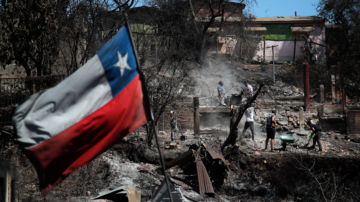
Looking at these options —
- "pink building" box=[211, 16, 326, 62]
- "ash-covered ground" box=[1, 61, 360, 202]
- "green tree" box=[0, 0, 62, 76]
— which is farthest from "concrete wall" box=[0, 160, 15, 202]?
"pink building" box=[211, 16, 326, 62]

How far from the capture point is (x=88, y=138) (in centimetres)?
Answer: 384

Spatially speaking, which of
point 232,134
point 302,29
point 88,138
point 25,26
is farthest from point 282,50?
point 88,138

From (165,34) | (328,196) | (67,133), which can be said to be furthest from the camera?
(165,34)

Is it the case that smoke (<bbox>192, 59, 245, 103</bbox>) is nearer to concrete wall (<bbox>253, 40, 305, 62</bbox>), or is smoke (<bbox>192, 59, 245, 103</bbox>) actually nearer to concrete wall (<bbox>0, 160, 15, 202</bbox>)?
concrete wall (<bbox>253, 40, 305, 62</bbox>)

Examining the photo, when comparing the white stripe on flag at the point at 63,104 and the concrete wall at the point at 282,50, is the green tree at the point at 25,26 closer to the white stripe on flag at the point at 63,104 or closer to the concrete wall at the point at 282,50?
the white stripe on flag at the point at 63,104

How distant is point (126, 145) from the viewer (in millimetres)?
14438

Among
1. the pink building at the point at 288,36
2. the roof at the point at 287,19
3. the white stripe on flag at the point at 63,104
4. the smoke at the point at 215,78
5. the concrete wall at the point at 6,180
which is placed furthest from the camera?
Result: the roof at the point at 287,19

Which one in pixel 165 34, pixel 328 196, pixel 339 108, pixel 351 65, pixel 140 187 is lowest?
pixel 328 196

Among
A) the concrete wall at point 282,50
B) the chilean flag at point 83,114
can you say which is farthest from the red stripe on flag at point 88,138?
the concrete wall at point 282,50

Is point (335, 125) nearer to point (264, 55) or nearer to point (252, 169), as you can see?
point (252, 169)

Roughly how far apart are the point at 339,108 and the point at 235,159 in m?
6.98

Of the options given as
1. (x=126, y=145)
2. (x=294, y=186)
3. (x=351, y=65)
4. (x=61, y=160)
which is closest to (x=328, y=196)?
(x=294, y=186)

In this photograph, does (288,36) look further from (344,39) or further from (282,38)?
(344,39)

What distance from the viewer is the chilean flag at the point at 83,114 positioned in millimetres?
3539
